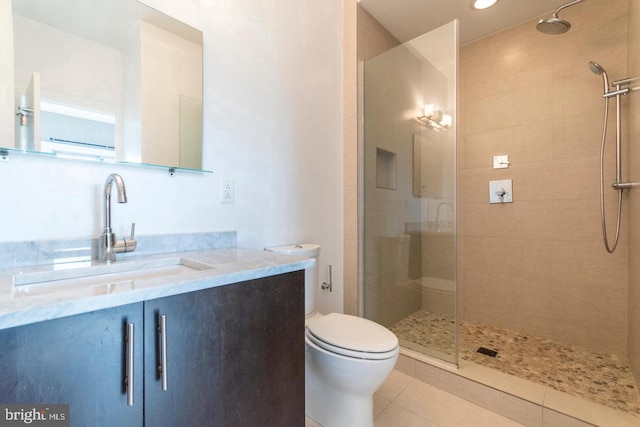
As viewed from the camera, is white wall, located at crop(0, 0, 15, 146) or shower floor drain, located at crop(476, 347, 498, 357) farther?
shower floor drain, located at crop(476, 347, 498, 357)

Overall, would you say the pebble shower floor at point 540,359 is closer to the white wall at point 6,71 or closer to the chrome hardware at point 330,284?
the chrome hardware at point 330,284

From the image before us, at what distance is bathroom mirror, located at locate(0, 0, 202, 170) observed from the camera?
925 millimetres

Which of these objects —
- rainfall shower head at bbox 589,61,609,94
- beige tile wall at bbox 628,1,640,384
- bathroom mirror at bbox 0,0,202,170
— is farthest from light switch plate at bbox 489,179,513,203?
bathroom mirror at bbox 0,0,202,170

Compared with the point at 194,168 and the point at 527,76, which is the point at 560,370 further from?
the point at 194,168

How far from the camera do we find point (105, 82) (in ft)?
3.50

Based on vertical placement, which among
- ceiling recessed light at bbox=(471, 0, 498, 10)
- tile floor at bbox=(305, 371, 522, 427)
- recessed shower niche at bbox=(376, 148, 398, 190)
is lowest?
tile floor at bbox=(305, 371, 522, 427)

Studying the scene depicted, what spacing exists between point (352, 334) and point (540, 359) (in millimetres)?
1411

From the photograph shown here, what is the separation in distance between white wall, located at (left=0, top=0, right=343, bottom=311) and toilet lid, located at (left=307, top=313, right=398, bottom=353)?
521 mm

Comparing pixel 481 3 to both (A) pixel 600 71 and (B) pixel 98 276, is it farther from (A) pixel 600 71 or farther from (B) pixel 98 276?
(B) pixel 98 276

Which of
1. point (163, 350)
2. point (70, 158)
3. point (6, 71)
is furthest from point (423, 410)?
point (6, 71)

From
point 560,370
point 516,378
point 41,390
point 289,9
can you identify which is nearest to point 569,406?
point 516,378

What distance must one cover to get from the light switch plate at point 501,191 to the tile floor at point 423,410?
4.88ft

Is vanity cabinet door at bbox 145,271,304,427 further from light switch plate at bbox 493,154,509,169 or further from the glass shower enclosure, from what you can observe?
light switch plate at bbox 493,154,509,169

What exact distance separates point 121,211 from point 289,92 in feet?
3.58
